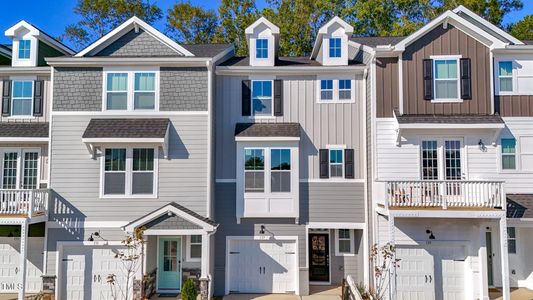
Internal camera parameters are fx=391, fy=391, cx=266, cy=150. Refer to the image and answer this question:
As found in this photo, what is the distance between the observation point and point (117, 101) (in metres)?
13.5

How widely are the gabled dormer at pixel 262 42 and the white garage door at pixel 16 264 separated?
33.3 ft

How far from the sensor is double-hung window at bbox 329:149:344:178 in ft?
45.8

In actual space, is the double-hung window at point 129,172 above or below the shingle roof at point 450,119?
below

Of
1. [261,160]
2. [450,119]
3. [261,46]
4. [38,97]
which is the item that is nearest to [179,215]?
[261,160]

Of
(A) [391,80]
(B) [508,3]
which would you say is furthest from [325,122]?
(B) [508,3]

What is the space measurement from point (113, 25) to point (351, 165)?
2371 centimetres

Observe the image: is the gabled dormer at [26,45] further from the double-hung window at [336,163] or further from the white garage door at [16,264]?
the double-hung window at [336,163]

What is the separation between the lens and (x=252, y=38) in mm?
14555

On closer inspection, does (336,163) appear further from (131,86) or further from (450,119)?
(131,86)

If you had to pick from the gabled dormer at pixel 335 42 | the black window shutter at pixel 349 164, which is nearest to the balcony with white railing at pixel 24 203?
the black window shutter at pixel 349 164

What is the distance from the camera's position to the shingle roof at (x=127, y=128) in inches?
501

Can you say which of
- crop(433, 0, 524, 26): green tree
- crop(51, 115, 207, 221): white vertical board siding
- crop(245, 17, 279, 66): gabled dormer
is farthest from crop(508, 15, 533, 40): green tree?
crop(51, 115, 207, 221): white vertical board siding

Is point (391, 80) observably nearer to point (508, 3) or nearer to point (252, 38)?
point (252, 38)

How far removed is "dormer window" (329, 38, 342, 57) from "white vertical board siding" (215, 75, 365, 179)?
3.84ft
